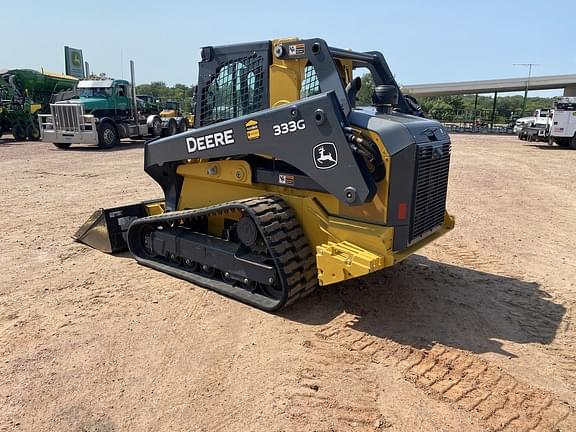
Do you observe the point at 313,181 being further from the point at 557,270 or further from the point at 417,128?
the point at 557,270

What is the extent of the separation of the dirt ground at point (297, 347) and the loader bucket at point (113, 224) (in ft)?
0.70

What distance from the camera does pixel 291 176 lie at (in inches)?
181

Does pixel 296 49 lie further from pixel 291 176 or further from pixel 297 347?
pixel 297 347

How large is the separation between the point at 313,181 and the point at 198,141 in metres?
1.34

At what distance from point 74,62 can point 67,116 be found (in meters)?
26.8

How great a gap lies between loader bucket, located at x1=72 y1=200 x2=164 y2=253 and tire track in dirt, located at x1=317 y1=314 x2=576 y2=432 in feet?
10.5

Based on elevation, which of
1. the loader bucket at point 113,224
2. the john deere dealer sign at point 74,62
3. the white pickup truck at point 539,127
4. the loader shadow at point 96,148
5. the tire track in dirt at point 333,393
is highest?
the john deere dealer sign at point 74,62

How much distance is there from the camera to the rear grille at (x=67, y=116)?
18.2 metres

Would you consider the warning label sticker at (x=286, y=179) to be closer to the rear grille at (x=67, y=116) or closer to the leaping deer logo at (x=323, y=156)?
the leaping deer logo at (x=323, y=156)

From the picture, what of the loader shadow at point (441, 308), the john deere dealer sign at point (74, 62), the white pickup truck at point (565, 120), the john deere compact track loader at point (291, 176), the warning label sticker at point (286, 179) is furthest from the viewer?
the john deere dealer sign at point (74, 62)

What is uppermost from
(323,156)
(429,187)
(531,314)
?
(323,156)

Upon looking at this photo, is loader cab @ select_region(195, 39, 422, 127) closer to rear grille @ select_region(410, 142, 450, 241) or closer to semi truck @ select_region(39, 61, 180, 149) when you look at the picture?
rear grille @ select_region(410, 142, 450, 241)

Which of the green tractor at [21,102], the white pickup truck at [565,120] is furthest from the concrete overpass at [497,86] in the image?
the green tractor at [21,102]

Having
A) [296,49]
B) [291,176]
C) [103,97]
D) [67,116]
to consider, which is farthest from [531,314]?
[103,97]
